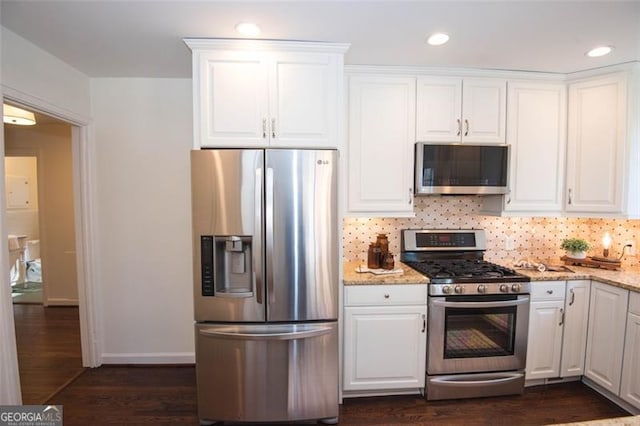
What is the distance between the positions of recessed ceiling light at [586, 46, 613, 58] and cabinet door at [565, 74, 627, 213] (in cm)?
34

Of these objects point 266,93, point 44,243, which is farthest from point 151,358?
point 44,243

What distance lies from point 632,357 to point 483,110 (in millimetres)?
2013

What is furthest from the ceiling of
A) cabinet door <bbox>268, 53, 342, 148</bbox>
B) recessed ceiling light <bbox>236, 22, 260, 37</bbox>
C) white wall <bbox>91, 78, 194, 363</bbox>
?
white wall <bbox>91, 78, 194, 363</bbox>

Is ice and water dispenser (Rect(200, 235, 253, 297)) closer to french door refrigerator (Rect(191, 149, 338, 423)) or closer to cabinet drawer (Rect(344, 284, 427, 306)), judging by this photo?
french door refrigerator (Rect(191, 149, 338, 423))

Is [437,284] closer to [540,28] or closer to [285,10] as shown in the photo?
[540,28]

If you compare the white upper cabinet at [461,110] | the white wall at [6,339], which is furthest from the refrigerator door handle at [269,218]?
the white wall at [6,339]

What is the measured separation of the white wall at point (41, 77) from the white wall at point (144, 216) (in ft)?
0.50

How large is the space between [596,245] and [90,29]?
14.1 ft

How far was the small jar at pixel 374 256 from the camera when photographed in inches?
99.5

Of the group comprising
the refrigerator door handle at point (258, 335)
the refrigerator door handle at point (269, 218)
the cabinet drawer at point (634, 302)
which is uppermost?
the refrigerator door handle at point (269, 218)

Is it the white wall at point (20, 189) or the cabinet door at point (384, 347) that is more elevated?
the white wall at point (20, 189)

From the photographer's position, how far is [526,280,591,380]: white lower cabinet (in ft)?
7.79

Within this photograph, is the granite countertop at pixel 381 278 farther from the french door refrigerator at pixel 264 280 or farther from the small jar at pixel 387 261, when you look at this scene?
the french door refrigerator at pixel 264 280

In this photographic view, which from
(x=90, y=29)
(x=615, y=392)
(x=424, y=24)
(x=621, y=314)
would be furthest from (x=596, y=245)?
(x=90, y=29)
